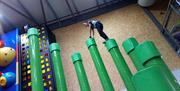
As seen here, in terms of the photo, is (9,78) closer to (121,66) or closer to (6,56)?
(6,56)

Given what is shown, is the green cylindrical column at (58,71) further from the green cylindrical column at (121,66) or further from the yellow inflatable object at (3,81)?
the yellow inflatable object at (3,81)

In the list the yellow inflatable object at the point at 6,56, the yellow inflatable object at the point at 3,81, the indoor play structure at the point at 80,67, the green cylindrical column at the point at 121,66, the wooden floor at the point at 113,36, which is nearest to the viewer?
the indoor play structure at the point at 80,67

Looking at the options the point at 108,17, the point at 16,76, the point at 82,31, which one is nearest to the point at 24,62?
the point at 16,76

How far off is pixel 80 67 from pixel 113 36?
4.52 ft

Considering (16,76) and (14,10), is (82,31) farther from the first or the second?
(16,76)

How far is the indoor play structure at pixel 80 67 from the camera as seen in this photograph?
479mm

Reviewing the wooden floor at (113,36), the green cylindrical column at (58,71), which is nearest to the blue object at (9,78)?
the wooden floor at (113,36)

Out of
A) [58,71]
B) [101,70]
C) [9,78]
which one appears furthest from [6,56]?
[101,70]

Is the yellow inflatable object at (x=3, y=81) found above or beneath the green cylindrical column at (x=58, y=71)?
above

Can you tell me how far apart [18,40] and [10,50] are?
205 millimetres

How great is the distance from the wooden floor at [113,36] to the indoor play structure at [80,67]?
0.42m

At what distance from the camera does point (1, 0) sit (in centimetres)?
244

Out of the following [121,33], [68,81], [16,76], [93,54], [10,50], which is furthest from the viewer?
[121,33]

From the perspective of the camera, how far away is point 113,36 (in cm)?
236
